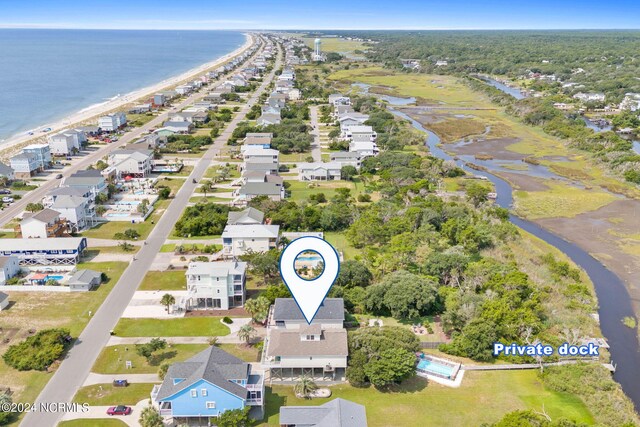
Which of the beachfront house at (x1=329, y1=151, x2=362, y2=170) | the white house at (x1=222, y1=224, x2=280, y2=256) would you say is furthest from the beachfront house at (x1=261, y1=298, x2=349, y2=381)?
the beachfront house at (x1=329, y1=151, x2=362, y2=170)

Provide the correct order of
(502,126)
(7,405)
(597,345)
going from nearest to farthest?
(7,405) < (597,345) < (502,126)

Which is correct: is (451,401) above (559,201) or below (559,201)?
below

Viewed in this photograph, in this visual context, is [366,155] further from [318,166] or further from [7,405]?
[7,405]

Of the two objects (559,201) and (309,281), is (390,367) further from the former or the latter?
(559,201)

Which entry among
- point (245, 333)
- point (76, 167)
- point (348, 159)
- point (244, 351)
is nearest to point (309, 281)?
point (245, 333)

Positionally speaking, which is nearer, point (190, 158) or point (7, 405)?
point (7, 405)

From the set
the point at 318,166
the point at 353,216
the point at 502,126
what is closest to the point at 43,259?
the point at 353,216
